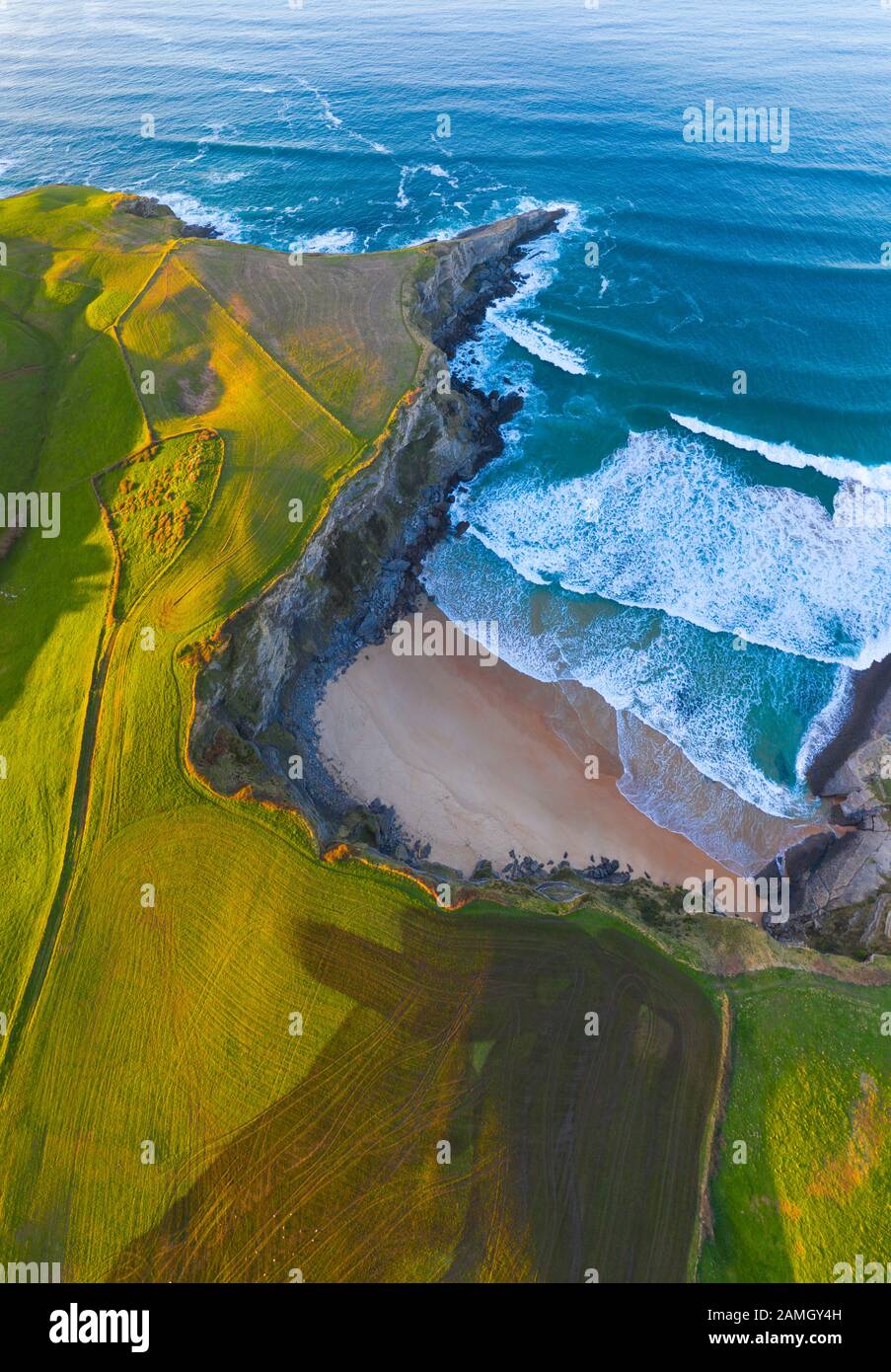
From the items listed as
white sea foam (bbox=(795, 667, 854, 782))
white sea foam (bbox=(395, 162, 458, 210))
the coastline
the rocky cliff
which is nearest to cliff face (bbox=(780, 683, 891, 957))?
the rocky cliff

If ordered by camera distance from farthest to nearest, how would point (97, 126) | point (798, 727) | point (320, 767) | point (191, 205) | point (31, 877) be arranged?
point (97, 126), point (191, 205), point (798, 727), point (320, 767), point (31, 877)

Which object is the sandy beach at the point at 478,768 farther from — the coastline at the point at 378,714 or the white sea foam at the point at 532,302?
the white sea foam at the point at 532,302

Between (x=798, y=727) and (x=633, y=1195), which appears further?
(x=798, y=727)

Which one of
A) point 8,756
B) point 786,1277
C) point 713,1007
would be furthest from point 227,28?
point 786,1277

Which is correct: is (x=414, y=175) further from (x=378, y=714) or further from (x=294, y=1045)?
(x=294, y=1045)

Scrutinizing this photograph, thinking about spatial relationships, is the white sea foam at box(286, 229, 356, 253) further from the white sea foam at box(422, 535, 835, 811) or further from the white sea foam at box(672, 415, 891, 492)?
the white sea foam at box(422, 535, 835, 811)

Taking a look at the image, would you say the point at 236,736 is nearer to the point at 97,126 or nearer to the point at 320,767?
the point at 320,767

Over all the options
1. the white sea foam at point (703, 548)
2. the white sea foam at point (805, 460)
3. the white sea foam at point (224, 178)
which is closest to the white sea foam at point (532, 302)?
the white sea foam at point (703, 548)
